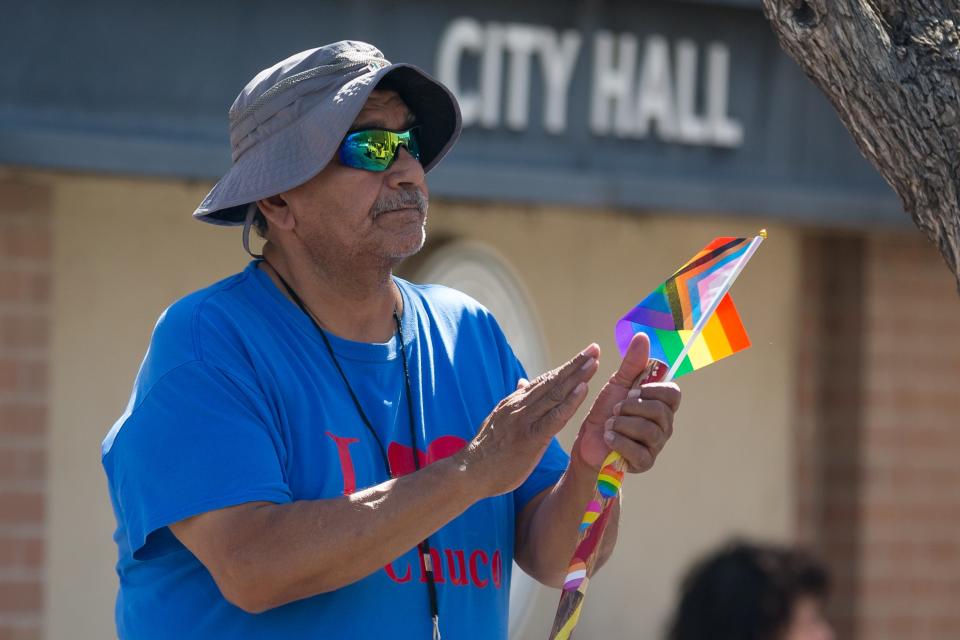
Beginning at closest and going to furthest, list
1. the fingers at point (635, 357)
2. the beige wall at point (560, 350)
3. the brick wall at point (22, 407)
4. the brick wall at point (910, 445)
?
the fingers at point (635, 357) < the brick wall at point (22, 407) < the beige wall at point (560, 350) < the brick wall at point (910, 445)

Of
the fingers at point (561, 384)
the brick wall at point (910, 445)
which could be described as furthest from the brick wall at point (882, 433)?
the fingers at point (561, 384)

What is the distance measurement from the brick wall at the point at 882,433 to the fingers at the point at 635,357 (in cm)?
410

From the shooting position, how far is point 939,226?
2.56 metres

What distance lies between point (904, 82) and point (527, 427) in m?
0.80

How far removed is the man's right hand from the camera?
2.52 meters

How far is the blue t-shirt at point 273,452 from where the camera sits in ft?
8.33

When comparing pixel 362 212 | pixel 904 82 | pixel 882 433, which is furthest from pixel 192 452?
pixel 882 433

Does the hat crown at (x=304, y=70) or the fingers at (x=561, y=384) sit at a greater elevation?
the hat crown at (x=304, y=70)

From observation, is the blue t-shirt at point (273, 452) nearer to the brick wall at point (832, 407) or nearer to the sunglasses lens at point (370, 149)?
the sunglasses lens at point (370, 149)

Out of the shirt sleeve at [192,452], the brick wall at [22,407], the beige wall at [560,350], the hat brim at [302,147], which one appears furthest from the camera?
the beige wall at [560,350]

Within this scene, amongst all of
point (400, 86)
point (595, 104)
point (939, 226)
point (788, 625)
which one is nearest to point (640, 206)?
point (595, 104)

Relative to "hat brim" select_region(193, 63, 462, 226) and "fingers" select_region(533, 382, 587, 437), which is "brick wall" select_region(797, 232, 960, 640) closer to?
"hat brim" select_region(193, 63, 462, 226)

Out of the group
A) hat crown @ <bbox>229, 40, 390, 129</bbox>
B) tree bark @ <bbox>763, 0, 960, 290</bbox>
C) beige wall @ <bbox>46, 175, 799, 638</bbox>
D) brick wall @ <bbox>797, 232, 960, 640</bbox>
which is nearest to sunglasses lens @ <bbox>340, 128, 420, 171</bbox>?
hat crown @ <bbox>229, 40, 390, 129</bbox>

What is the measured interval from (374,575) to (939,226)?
3.54 feet
